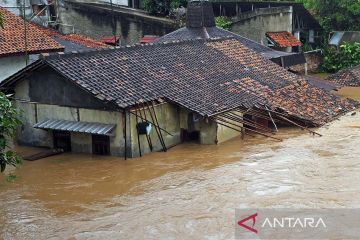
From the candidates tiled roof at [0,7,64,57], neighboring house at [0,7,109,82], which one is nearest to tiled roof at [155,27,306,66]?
tiled roof at [0,7,64,57]

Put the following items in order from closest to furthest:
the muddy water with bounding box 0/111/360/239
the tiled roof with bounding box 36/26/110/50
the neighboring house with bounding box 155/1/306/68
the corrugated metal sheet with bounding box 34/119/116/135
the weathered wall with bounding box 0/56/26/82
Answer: the muddy water with bounding box 0/111/360/239 < the corrugated metal sheet with bounding box 34/119/116/135 < the weathered wall with bounding box 0/56/26/82 < the neighboring house with bounding box 155/1/306/68 < the tiled roof with bounding box 36/26/110/50

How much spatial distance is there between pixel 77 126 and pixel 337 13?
2294 centimetres

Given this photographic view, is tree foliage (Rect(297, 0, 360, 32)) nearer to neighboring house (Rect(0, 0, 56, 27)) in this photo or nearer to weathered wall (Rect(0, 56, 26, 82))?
neighboring house (Rect(0, 0, 56, 27))

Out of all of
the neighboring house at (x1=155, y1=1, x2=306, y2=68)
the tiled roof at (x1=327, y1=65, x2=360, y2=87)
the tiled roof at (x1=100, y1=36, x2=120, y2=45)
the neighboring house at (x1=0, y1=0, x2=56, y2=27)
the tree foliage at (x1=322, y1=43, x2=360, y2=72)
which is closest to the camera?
the neighboring house at (x1=155, y1=1, x2=306, y2=68)

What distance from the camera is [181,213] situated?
12523 millimetres

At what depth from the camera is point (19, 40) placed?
21297mm

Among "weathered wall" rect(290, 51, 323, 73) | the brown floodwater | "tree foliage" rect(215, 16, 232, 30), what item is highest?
"tree foliage" rect(215, 16, 232, 30)

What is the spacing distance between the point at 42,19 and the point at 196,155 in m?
19.0

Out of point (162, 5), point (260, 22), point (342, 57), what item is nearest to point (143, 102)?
point (260, 22)

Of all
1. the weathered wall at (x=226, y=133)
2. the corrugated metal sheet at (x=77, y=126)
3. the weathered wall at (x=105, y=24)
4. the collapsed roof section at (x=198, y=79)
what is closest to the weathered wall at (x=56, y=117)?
the corrugated metal sheet at (x=77, y=126)

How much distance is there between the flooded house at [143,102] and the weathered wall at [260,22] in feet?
34.4

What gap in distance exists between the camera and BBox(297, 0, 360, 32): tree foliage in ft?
111

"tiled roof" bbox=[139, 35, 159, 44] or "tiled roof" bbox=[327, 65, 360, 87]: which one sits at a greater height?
"tiled roof" bbox=[139, 35, 159, 44]

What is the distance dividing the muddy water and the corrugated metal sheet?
993 millimetres
